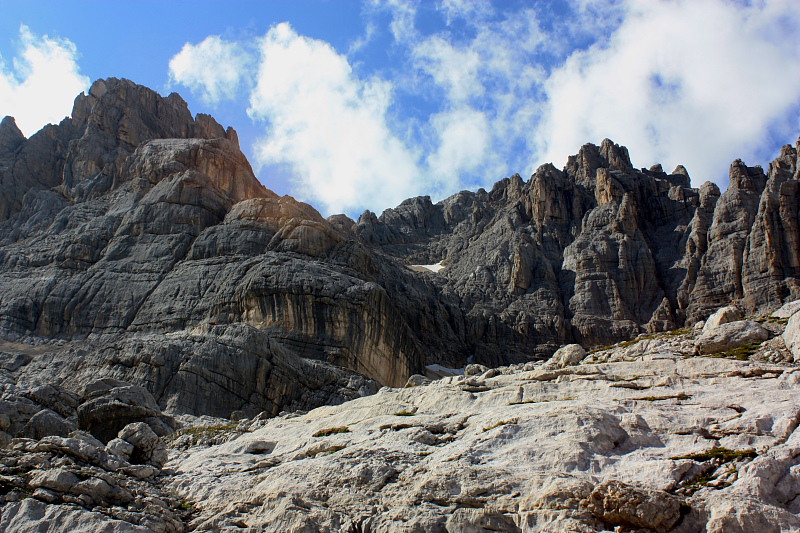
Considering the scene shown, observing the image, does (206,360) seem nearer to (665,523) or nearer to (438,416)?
(438,416)

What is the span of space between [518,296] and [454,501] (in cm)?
10808

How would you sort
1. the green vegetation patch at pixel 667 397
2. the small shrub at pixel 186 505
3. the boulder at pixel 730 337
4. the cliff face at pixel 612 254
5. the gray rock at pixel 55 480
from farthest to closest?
the cliff face at pixel 612 254 < the boulder at pixel 730 337 < the green vegetation patch at pixel 667 397 < the small shrub at pixel 186 505 < the gray rock at pixel 55 480

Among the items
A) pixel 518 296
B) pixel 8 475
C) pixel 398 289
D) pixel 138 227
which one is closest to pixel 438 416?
pixel 8 475

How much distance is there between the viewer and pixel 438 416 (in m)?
25.3

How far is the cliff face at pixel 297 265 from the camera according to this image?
61.0 metres

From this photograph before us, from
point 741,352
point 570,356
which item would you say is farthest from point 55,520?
point 741,352

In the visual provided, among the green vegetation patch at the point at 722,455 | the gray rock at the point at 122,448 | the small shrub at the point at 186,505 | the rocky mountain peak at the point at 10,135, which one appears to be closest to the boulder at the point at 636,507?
the green vegetation patch at the point at 722,455

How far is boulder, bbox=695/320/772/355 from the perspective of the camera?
96.1ft

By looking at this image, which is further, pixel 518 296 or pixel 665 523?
pixel 518 296

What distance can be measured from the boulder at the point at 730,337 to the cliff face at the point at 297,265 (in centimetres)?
3273

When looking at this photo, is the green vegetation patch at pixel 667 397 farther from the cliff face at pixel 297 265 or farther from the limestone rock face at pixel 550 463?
the cliff face at pixel 297 265

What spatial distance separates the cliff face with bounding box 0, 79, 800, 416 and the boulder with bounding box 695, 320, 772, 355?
3273 centimetres

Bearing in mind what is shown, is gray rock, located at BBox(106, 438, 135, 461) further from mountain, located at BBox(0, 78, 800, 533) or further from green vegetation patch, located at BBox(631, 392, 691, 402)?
green vegetation patch, located at BBox(631, 392, 691, 402)

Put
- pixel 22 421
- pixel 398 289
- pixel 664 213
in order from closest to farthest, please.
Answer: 1. pixel 22 421
2. pixel 398 289
3. pixel 664 213
